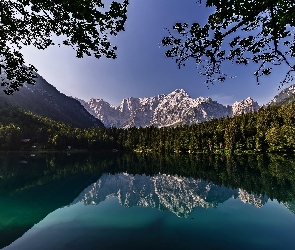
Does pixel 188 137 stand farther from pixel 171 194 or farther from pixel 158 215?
Result: pixel 158 215

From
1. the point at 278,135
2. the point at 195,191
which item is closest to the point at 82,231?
the point at 195,191

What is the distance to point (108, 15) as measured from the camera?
7824 millimetres

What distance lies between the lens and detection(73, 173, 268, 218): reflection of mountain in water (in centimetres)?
3183

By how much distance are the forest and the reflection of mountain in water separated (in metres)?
73.6

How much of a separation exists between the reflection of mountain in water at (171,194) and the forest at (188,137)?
73572mm

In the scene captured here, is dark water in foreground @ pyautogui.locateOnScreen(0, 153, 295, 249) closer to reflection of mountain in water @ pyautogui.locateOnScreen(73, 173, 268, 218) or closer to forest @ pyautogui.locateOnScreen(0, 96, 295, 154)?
reflection of mountain in water @ pyautogui.locateOnScreen(73, 173, 268, 218)

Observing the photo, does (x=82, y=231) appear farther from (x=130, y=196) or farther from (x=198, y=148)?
(x=198, y=148)

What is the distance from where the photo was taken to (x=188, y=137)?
136625mm

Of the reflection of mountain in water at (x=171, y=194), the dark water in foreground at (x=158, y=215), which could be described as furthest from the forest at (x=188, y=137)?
the reflection of mountain in water at (x=171, y=194)

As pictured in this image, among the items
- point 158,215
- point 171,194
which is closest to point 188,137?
point 171,194

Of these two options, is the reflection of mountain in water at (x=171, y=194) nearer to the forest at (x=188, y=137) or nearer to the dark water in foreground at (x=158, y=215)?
the dark water in foreground at (x=158, y=215)

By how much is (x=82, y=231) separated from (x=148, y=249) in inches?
320

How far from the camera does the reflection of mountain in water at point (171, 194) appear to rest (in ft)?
104

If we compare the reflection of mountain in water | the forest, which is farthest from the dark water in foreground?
the forest
